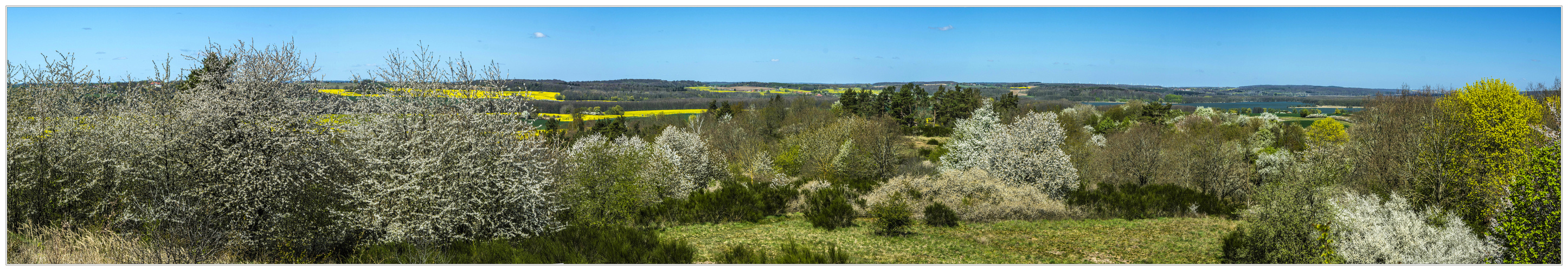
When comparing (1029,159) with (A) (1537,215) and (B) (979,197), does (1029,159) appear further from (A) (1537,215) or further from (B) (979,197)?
(A) (1537,215)

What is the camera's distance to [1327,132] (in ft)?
120

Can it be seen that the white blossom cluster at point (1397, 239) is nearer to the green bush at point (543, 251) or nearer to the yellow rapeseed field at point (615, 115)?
the green bush at point (543, 251)

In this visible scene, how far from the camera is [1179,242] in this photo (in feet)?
45.0

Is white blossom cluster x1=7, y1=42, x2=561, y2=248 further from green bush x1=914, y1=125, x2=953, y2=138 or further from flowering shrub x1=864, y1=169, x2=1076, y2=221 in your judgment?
green bush x1=914, y1=125, x2=953, y2=138

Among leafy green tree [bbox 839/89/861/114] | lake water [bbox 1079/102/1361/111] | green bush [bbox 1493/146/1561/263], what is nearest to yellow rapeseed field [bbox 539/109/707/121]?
leafy green tree [bbox 839/89/861/114]

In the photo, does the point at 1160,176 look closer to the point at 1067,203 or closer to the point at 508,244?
the point at 1067,203

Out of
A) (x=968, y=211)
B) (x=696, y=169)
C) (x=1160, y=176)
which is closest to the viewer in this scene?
(x=968, y=211)

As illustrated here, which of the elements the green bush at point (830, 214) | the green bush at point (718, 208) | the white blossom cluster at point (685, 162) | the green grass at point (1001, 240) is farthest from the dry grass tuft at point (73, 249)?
the white blossom cluster at point (685, 162)

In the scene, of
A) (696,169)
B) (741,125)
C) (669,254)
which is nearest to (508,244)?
(669,254)

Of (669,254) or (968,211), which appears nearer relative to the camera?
(669,254)

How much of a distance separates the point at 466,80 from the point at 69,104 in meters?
8.53

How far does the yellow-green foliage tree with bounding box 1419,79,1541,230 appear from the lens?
15133 mm

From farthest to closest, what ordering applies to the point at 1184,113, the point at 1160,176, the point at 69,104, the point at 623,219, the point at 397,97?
the point at 1184,113, the point at 1160,176, the point at 623,219, the point at 69,104, the point at 397,97

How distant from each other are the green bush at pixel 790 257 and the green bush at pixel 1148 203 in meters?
10.7
